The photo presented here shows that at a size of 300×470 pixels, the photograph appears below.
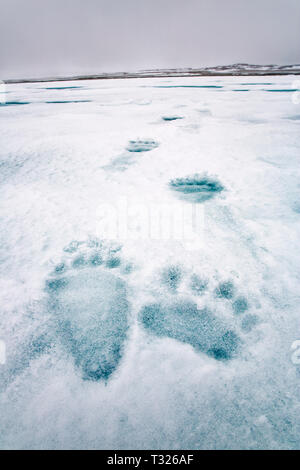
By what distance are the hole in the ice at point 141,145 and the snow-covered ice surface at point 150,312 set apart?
679mm

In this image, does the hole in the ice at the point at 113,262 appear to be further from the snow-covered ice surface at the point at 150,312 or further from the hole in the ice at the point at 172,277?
the hole in the ice at the point at 172,277

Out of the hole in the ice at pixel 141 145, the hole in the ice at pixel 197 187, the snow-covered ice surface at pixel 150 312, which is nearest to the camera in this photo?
the snow-covered ice surface at pixel 150 312

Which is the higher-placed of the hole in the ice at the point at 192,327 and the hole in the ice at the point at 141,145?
the hole in the ice at the point at 141,145

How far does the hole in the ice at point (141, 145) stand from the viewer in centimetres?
302

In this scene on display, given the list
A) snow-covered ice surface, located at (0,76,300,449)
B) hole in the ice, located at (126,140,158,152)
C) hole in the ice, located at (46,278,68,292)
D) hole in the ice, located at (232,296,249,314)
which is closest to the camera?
snow-covered ice surface, located at (0,76,300,449)

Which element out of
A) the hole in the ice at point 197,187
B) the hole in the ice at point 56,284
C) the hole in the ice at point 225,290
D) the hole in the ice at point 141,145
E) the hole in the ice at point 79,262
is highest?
the hole in the ice at point 141,145

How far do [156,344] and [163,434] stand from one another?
1.01 ft

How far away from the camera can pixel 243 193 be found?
1.98m

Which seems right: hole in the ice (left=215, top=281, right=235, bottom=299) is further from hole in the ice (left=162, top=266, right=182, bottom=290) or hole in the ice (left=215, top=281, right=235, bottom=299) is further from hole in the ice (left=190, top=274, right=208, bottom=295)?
hole in the ice (left=162, top=266, right=182, bottom=290)

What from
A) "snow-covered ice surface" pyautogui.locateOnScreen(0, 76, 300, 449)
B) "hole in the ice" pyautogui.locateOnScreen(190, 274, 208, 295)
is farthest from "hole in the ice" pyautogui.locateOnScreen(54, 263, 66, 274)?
"hole in the ice" pyautogui.locateOnScreen(190, 274, 208, 295)

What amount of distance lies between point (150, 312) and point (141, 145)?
261 cm

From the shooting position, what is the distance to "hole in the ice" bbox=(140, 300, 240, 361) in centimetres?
99

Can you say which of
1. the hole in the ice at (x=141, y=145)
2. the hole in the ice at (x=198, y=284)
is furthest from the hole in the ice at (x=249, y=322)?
the hole in the ice at (x=141, y=145)

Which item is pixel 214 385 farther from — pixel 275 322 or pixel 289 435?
pixel 275 322
